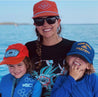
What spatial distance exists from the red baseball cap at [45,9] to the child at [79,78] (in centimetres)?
49

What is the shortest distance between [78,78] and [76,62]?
19cm

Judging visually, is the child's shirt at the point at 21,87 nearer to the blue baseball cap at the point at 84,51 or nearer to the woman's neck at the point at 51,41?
the woman's neck at the point at 51,41

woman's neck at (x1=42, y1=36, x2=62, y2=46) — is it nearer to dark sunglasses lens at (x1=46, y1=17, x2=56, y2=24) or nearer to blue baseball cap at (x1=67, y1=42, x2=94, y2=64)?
dark sunglasses lens at (x1=46, y1=17, x2=56, y2=24)

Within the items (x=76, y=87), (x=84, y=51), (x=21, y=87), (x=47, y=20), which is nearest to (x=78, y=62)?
(x=84, y=51)

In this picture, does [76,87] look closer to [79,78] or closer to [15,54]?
[79,78]

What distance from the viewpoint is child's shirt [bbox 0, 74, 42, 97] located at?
7.17 feet

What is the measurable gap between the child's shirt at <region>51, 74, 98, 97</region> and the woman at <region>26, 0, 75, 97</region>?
0.86 feet

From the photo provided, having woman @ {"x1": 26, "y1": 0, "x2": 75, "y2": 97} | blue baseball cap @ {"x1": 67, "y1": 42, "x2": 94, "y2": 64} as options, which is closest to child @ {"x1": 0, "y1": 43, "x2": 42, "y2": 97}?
woman @ {"x1": 26, "y1": 0, "x2": 75, "y2": 97}

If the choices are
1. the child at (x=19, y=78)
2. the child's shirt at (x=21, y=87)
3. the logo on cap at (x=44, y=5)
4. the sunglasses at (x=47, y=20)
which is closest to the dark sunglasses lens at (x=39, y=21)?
the sunglasses at (x=47, y=20)

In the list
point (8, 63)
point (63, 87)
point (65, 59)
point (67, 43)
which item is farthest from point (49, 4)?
point (63, 87)

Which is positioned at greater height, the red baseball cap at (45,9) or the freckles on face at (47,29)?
the red baseball cap at (45,9)

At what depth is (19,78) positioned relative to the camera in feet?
7.55

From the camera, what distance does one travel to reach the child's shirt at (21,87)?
2186 millimetres

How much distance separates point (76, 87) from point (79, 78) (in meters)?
0.11
